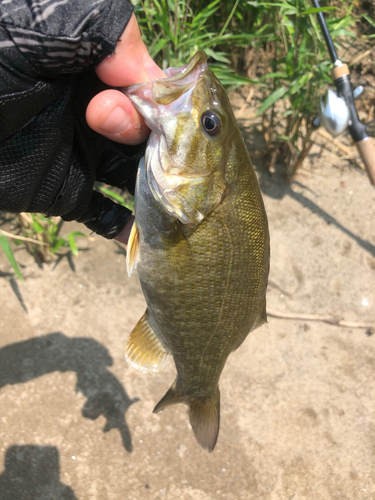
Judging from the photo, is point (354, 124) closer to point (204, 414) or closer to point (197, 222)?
point (197, 222)

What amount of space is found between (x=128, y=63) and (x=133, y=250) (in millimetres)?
666

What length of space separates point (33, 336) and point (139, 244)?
1.79 metres

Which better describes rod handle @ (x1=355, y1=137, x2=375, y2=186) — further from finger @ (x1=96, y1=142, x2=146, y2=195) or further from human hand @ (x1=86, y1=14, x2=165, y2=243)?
human hand @ (x1=86, y1=14, x2=165, y2=243)

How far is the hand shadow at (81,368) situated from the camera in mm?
2566

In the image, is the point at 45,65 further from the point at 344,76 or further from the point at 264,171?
the point at 264,171

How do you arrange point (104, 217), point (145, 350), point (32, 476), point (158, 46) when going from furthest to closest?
point (158, 46), point (32, 476), point (104, 217), point (145, 350)

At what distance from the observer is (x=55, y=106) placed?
131cm

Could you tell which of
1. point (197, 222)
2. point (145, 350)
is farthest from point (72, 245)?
point (197, 222)

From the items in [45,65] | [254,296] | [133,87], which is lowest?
[254,296]

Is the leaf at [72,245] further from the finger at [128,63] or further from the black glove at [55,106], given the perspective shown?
the finger at [128,63]

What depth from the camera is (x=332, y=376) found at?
291 cm

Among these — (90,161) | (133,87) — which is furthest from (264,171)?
(133,87)

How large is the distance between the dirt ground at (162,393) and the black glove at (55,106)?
3.98ft

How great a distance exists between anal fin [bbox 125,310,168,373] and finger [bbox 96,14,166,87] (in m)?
0.99
